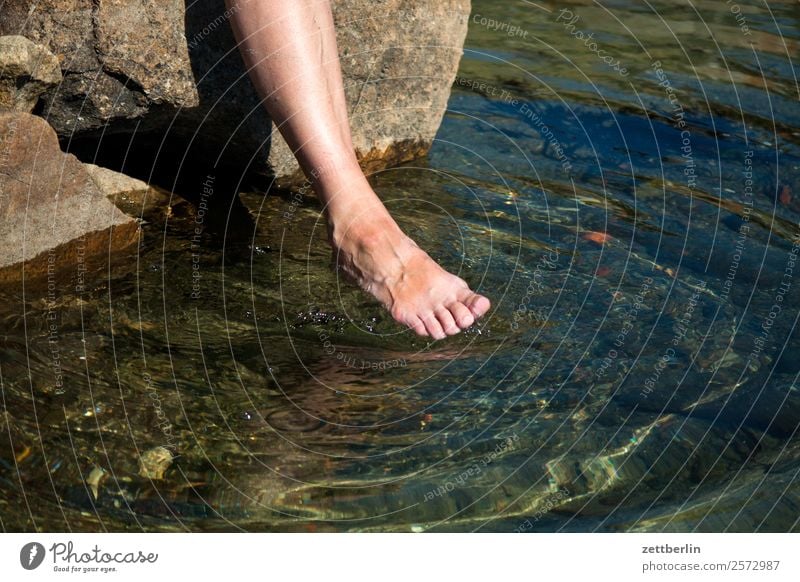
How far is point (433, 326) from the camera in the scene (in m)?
2.81

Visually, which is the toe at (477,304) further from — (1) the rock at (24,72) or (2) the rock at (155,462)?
(1) the rock at (24,72)

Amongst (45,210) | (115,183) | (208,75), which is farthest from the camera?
(115,183)

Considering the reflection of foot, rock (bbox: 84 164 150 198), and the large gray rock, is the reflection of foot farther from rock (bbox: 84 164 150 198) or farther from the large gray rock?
rock (bbox: 84 164 150 198)

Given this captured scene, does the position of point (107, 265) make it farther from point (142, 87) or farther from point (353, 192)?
point (353, 192)

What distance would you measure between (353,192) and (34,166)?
0.90 meters

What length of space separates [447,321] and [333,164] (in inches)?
20.4

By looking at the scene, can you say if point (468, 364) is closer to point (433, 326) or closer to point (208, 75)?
point (433, 326)

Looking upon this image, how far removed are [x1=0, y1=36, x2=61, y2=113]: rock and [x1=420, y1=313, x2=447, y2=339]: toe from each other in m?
1.27

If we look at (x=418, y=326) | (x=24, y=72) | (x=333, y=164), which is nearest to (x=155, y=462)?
(x=418, y=326)

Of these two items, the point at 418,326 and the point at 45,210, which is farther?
the point at 45,210

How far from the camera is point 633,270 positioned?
10.3ft

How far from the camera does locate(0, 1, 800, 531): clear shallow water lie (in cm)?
223

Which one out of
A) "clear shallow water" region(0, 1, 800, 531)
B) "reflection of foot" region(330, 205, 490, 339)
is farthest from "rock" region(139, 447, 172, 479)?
"reflection of foot" region(330, 205, 490, 339)

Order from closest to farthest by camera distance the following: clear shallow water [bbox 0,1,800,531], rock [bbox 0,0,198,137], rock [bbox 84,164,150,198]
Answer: clear shallow water [bbox 0,1,800,531], rock [bbox 0,0,198,137], rock [bbox 84,164,150,198]
